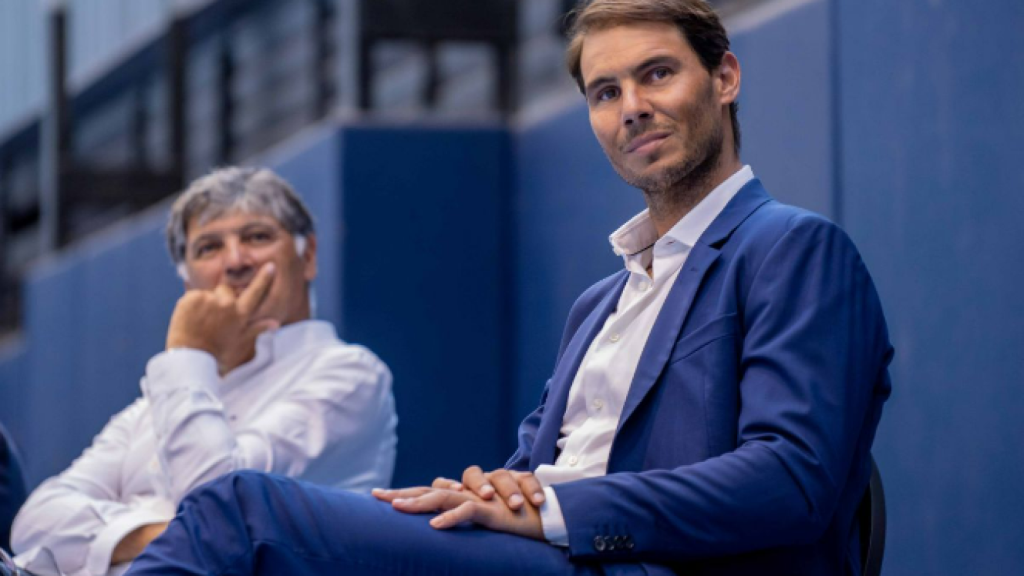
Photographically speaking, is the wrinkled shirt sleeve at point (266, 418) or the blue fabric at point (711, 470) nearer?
the blue fabric at point (711, 470)

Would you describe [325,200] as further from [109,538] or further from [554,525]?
[554,525]

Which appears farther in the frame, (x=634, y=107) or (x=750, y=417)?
(x=634, y=107)

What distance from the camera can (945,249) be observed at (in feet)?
8.93

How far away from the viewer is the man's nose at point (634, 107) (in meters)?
1.98

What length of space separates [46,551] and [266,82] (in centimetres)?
498

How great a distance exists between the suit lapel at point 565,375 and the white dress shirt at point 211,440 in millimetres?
809

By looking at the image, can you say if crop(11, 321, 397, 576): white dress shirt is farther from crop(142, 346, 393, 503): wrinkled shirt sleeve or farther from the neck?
the neck

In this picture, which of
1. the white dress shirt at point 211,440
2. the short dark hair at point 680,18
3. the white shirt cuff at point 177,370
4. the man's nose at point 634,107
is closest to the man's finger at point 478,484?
the man's nose at point 634,107

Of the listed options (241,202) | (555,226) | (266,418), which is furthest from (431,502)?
(555,226)

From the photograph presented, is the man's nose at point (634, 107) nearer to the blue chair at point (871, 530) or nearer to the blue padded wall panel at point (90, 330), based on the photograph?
the blue chair at point (871, 530)

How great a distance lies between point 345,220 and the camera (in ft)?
14.6

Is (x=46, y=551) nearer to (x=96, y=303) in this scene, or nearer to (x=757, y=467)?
(x=757, y=467)

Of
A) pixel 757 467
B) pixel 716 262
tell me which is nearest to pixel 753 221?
pixel 716 262

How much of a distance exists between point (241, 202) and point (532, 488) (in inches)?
62.4
